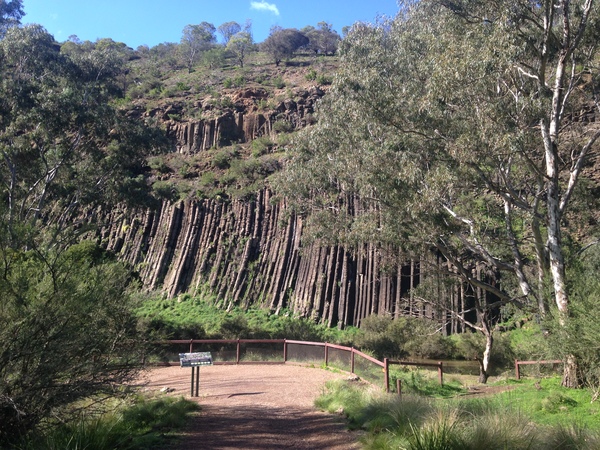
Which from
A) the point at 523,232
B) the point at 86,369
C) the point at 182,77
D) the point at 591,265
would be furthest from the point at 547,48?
→ the point at 182,77

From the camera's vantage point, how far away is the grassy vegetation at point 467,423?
282 inches

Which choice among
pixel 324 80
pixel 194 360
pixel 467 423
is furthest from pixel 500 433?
pixel 324 80

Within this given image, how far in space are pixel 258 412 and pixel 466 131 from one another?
34.0ft

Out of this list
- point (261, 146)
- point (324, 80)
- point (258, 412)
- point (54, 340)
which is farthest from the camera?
point (324, 80)

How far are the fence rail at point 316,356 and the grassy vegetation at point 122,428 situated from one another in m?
5.15

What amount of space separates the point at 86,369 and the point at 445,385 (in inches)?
495

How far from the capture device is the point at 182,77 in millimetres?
78125

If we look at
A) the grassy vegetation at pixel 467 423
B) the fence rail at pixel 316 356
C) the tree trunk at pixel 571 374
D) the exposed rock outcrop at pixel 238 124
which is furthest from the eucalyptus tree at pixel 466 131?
the exposed rock outcrop at pixel 238 124

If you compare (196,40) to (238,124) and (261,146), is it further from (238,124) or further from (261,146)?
(261,146)

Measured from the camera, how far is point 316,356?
2125 centimetres

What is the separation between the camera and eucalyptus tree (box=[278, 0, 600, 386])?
16297mm

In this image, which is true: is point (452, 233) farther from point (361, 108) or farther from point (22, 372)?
A: point (22, 372)

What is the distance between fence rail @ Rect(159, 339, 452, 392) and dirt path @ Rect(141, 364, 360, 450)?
66 cm

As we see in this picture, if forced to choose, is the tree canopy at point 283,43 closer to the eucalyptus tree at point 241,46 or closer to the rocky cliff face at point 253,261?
the eucalyptus tree at point 241,46
